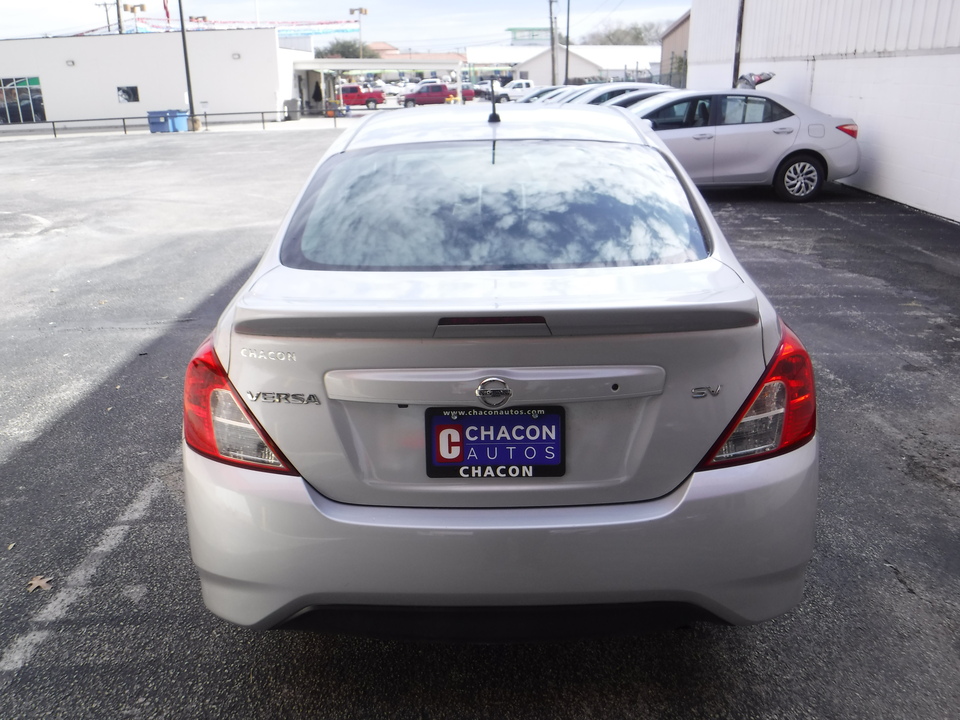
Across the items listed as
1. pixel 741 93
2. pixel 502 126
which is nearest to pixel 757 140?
pixel 741 93

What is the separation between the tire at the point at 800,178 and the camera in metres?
12.8

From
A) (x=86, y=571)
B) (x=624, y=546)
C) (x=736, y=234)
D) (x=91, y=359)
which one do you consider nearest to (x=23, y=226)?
(x=91, y=359)

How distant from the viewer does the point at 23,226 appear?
12031 millimetres

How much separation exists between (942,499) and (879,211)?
9190mm

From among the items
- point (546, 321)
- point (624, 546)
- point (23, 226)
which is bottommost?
point (23, 226)

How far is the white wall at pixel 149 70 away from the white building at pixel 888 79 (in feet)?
110

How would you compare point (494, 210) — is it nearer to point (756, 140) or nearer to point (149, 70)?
point (756, 140)

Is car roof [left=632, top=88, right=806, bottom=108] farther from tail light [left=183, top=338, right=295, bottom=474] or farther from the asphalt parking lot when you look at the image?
tail light [left=183, top=338, right=295, bottom=474]

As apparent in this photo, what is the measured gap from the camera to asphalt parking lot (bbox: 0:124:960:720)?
261 centimetres

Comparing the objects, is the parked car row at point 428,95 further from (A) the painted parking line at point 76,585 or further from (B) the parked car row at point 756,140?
(A) the painted parking line at point 76,585

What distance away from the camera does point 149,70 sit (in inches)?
1832

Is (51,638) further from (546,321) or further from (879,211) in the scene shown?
(879,211)

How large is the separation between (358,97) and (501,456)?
199 ft

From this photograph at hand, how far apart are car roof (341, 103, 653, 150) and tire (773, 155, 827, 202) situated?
9.88m
